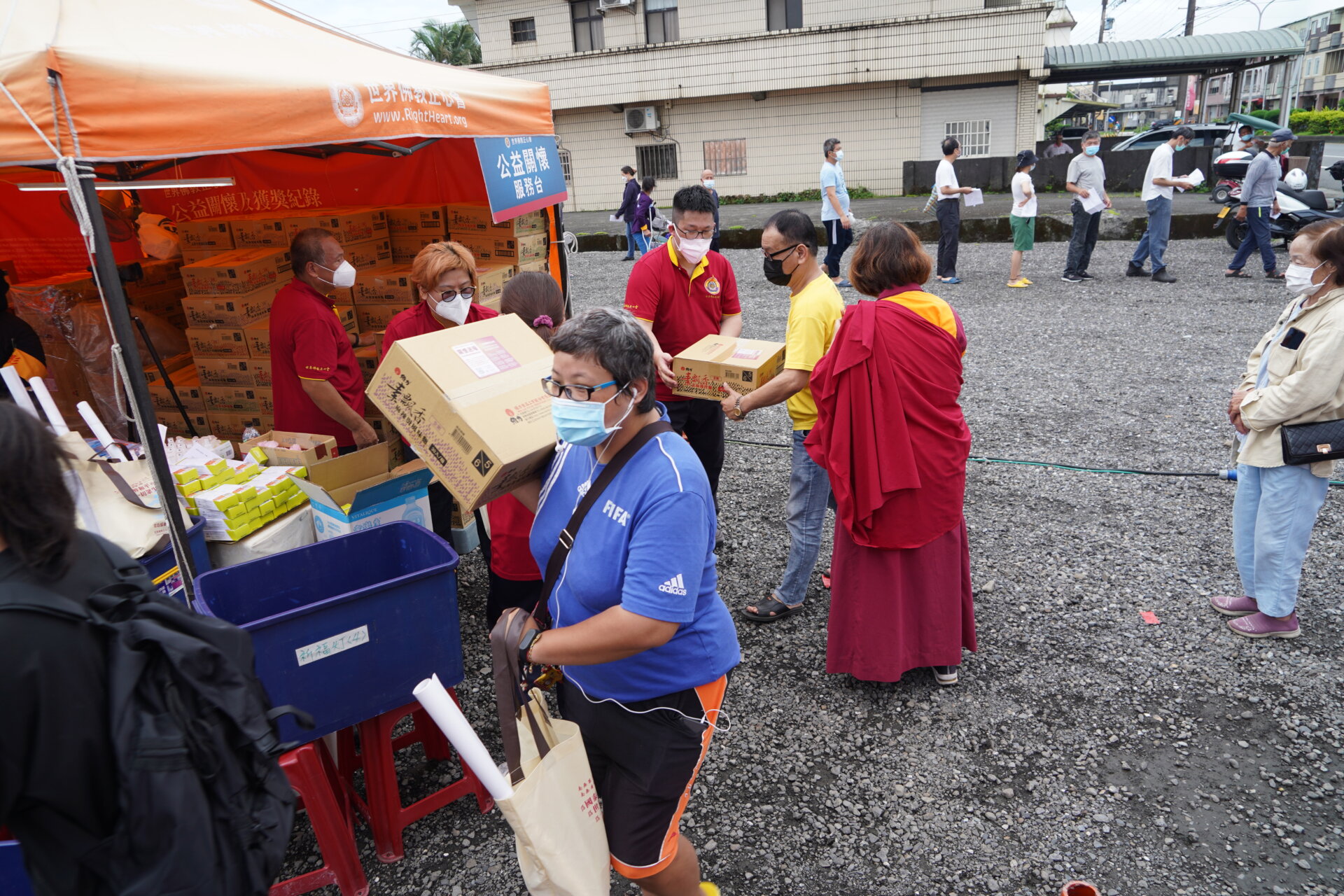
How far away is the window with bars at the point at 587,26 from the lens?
23094 millimetres

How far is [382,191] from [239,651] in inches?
192

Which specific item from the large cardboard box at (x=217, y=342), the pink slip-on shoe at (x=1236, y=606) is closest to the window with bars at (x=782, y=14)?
the large cardboard box at (x=217, y=342)

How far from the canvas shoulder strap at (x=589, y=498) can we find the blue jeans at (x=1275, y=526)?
3060mm

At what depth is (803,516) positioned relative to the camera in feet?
12.5

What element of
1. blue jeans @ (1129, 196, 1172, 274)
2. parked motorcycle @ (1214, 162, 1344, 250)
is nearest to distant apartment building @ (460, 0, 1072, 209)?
parked motorcycle @ (1214, 162, 1344, 250)

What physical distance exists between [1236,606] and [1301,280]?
1527mm

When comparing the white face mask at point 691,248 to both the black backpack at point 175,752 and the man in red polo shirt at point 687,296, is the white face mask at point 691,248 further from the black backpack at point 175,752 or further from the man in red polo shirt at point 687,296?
the black backpack at point 175,752

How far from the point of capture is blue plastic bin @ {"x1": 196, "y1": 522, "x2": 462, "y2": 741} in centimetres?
231

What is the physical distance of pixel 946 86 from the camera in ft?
Result: 69.0

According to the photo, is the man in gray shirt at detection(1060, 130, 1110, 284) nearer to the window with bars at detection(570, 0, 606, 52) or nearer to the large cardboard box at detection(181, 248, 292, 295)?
the large cardboard box at detection(181, 248, 292, 295)

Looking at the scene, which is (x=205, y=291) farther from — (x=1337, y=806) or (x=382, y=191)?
(x=1337, y=806)

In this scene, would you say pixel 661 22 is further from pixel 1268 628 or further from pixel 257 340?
pixel 1268 628

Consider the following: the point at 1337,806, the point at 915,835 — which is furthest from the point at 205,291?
the point at 1337,806

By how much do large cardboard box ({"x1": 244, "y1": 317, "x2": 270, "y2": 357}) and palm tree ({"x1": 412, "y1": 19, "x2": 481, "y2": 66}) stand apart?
3536 cm
